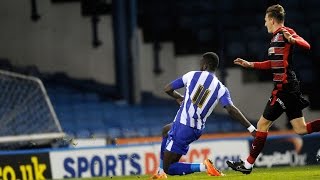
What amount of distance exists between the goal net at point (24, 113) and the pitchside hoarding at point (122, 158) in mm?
2388

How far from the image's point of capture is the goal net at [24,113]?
17.8 metres

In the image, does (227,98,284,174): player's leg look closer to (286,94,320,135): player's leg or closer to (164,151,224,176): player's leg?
(286,94,320,135): player's leg

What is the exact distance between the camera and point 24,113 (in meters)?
18.3

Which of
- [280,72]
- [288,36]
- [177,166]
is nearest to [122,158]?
[177,166]

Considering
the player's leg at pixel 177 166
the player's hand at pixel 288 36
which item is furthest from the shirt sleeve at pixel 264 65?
the player's leg at pixel 177 166

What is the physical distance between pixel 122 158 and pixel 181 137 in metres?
5.51

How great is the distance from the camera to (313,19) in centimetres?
2192

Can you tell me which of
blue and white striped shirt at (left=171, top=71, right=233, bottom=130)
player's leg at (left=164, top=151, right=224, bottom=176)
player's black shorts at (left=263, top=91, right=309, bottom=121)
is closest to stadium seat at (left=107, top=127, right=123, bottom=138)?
player's leg at (left=164, top=151, right=224, bottom=176)

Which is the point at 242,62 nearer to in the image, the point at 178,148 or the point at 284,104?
the point at 284,104

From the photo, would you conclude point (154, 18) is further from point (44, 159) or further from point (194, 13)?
point (44, 159)

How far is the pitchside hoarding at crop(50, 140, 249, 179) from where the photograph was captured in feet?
49.7

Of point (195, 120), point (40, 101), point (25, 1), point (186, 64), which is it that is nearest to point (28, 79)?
point (40, 101)

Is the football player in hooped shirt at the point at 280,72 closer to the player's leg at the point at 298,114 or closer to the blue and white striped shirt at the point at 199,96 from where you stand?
the player's leg at the point at 298,114

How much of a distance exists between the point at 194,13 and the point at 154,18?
3.10 ft
